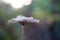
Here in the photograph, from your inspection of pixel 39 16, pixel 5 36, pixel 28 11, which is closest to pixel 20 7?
pixel 28 11

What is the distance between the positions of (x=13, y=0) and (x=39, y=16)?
0.29 m

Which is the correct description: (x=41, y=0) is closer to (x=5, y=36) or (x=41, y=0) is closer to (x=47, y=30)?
(x=47, y=30)

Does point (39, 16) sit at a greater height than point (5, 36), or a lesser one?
greater

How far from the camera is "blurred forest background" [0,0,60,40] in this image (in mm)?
1318

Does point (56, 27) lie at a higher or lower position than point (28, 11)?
lower

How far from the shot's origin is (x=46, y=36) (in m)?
1.38

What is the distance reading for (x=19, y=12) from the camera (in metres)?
1.34

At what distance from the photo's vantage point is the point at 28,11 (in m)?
1.35

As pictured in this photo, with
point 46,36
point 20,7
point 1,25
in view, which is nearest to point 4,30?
point 1,25

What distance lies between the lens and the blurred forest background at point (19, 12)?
4.33 feet

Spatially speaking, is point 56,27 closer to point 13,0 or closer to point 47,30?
point 47,30

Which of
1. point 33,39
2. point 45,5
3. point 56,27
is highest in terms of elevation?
point 45,5

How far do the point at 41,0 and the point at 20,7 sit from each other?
220mm

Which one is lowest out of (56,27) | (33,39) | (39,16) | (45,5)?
(33,39)
